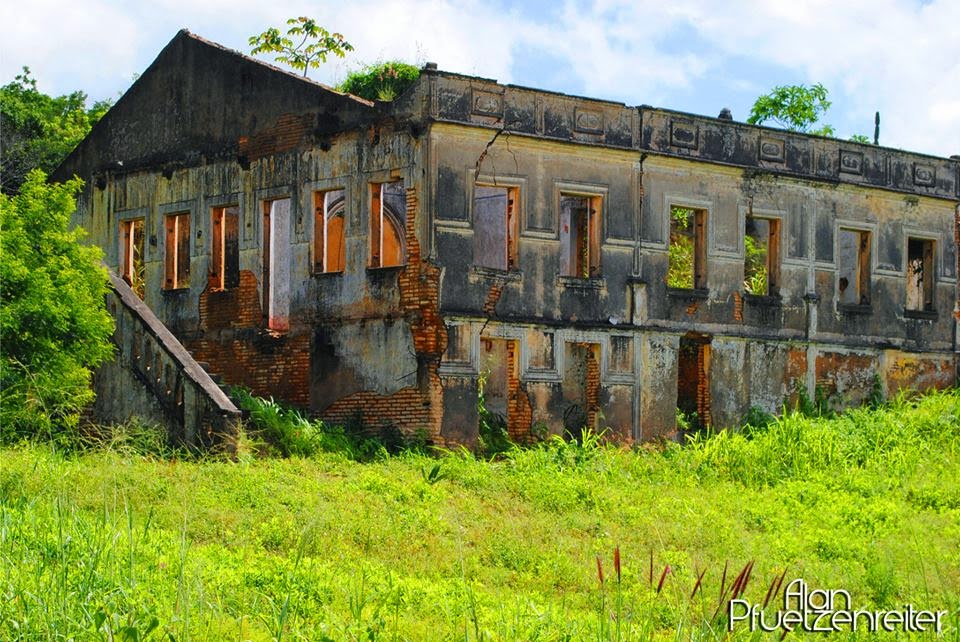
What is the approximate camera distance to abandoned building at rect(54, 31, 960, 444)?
2259 cm

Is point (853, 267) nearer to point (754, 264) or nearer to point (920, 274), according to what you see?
point (920, 274)

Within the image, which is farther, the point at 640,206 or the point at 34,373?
the point at 640,206

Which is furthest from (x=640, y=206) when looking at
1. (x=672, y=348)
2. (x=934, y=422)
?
(x=934, y=422)

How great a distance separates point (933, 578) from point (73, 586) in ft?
30.9

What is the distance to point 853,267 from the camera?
2848 cm

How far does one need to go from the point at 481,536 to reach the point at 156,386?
7.09 meters


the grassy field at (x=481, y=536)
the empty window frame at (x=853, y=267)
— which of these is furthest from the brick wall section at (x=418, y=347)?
the empty window frame at (x=853, y=267)

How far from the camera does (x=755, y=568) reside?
15875mm

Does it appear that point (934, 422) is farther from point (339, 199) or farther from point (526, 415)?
point (339, 199)

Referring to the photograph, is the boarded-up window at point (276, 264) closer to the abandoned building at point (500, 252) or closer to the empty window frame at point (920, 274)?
the abandoned building at point (500, 252)

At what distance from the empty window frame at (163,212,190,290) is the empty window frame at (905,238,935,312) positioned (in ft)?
44.2

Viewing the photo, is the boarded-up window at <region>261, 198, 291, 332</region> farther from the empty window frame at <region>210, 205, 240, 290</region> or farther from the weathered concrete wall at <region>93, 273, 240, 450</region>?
the weathered concrete wall at <region>93, 273, 240, 450</region>

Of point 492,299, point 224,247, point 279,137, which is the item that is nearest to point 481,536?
point 492,299

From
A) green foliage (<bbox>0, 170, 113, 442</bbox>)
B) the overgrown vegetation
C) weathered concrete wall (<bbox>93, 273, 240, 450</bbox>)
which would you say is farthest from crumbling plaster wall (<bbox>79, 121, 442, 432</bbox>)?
green foliage (<bbox>0, 170, 113, 442</bbox>)
